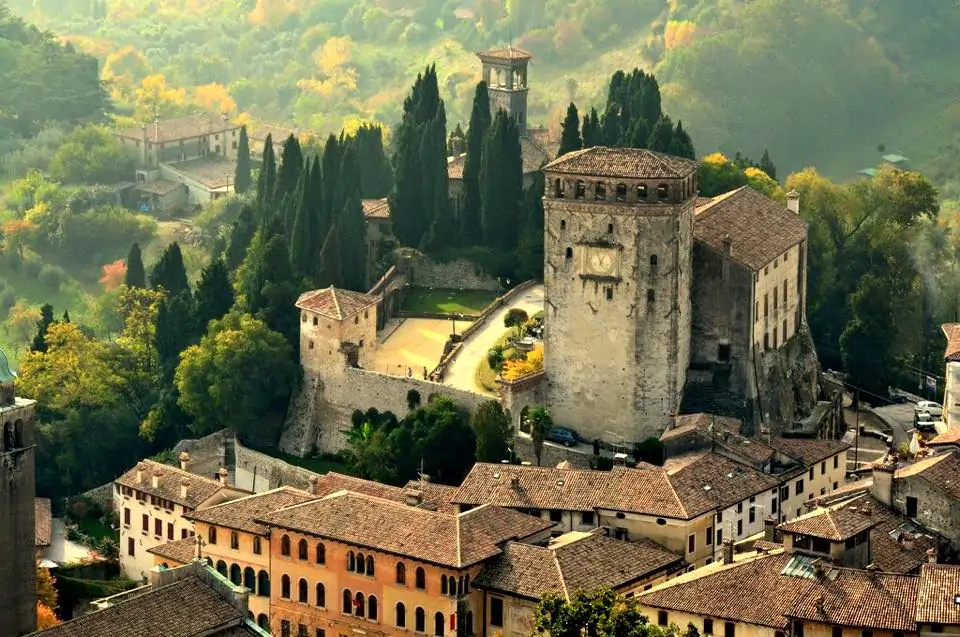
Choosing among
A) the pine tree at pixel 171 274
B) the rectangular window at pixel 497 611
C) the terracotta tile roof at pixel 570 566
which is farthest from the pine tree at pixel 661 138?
the rectangular window at pixel 497 611

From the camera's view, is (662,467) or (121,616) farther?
(662,467)

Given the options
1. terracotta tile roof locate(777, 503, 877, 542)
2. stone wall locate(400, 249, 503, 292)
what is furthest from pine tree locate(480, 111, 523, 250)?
terracotta tile roof locate(777, 503, 877, 542)

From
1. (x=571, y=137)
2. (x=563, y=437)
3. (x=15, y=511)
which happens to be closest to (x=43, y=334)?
(x=571, y=137)

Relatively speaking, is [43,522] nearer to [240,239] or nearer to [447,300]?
[447,300]

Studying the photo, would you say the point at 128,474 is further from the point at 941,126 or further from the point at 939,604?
the point at 941,126

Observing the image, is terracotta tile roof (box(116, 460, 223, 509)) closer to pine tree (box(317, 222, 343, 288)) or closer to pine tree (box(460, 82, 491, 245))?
pine tree (box(317, 222, 343, 288))

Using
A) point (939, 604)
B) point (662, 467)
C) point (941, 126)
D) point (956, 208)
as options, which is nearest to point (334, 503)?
point (662, 467)
